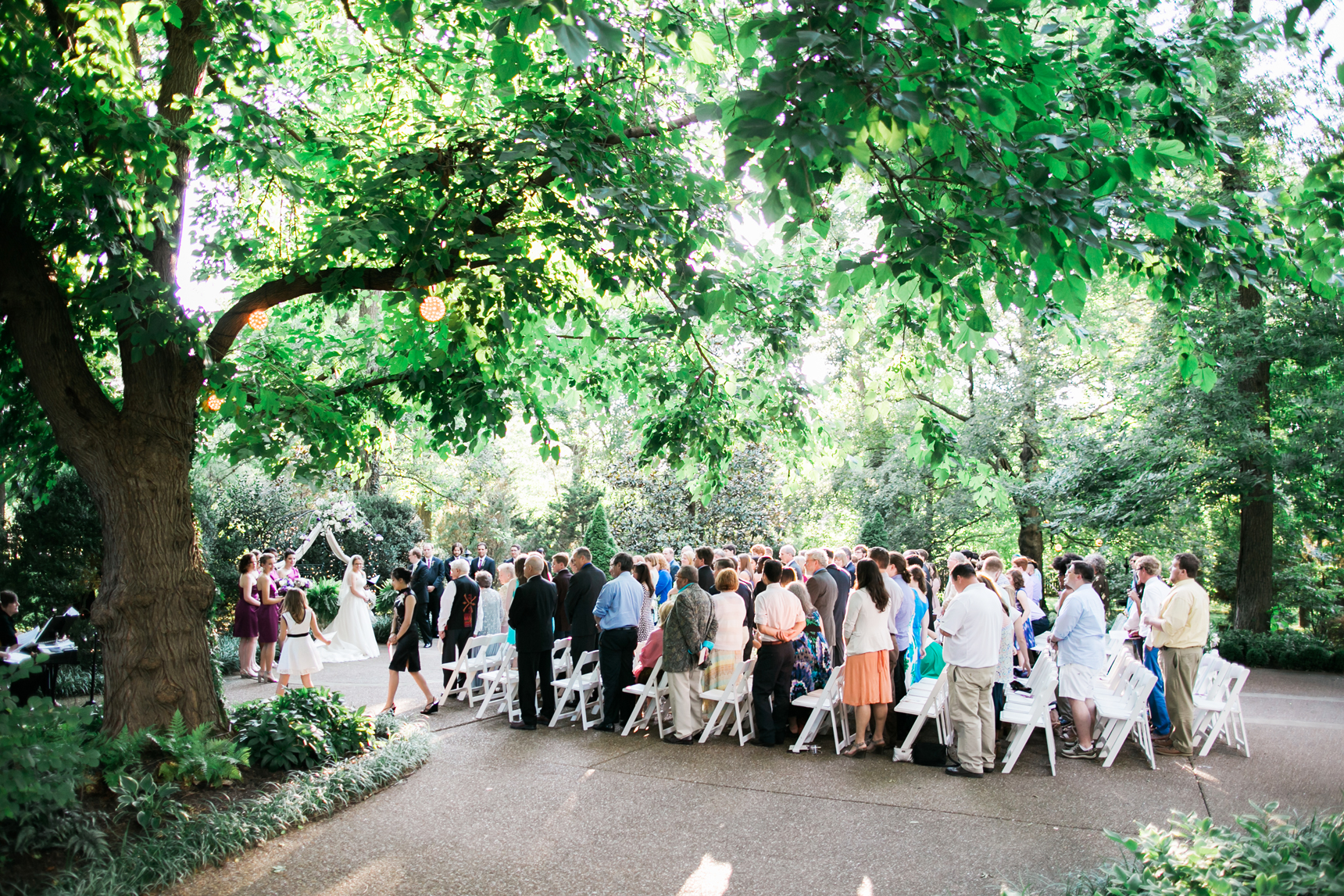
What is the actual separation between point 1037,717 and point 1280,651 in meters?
11.3

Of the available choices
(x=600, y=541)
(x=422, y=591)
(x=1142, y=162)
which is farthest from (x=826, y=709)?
(x=600, y=541)

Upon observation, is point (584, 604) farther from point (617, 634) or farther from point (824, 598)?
point (824, 598)

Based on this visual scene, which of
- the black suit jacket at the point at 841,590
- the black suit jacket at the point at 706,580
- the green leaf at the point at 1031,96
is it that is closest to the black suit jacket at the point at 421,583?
the black suit jacket at the point at 706,580

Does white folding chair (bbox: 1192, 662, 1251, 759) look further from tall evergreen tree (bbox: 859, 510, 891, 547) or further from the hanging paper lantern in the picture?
tall evergreen tree (bbox: 859, 510, 891, 547)

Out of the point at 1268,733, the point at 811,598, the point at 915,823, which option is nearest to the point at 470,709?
the point at 811,598

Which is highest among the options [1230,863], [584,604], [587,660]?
[584,604]

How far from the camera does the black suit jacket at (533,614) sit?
9.97 m

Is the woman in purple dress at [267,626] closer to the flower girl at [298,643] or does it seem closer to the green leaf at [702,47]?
the flower girl at [298,643]

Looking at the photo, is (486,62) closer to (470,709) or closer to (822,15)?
(822,15)

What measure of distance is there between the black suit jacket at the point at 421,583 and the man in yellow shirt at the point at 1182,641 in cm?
1188

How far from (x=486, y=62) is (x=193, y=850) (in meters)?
6.85

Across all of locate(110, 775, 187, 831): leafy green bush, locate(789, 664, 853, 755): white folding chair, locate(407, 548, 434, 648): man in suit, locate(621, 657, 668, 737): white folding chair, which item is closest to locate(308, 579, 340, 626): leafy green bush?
locate(407, 548, 434, 648): man in suit

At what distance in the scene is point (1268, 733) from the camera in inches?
406

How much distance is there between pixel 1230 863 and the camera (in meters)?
3.95
